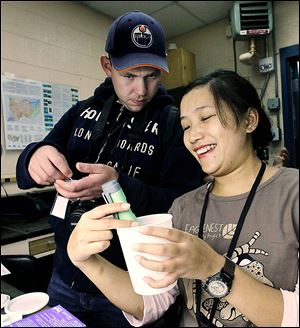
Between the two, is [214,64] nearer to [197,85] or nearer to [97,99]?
[197,85]

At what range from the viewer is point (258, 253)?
0.40 metres

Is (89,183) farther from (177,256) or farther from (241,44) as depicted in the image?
(241,44)

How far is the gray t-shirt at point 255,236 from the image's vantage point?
33 cm

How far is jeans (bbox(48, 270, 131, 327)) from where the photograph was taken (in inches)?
22.2

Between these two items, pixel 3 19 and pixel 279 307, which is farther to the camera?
pixel 3 19

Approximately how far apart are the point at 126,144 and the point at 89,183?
0.09 metres

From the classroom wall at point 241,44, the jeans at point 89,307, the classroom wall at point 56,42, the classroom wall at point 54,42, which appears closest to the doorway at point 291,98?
the classroom wall at point 241,44

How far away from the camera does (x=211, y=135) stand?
370 millimetres

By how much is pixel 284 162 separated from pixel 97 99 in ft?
1.03

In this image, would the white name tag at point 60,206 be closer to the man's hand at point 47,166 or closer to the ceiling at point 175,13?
the man's hand at point 47,166

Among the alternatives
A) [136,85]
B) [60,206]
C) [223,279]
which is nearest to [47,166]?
[60,206]

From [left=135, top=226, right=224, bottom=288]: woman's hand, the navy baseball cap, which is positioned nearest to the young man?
the navy baseball cap

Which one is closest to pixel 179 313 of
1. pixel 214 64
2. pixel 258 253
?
pixel 258 253

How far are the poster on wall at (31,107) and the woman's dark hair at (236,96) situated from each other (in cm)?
23
